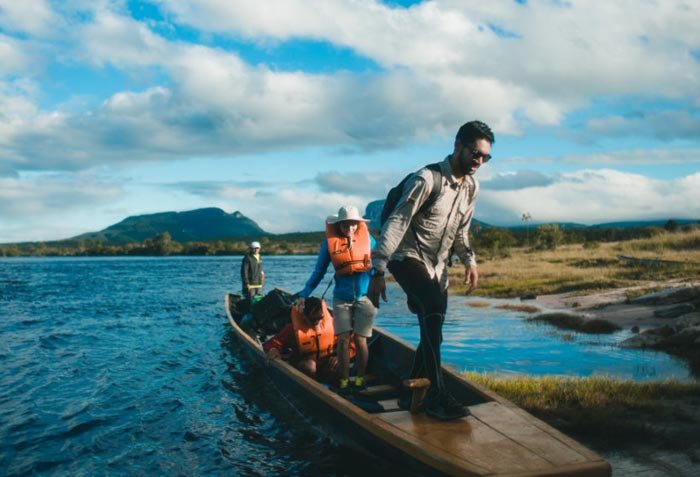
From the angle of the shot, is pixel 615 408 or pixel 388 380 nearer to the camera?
pixel 615 408

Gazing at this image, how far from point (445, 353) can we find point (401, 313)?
862 centimetres

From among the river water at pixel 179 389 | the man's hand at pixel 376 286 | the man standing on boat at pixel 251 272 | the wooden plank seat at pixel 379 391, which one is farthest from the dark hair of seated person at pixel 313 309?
the man standing on boat at pixel 251 272

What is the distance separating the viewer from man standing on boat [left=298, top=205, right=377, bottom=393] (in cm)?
684

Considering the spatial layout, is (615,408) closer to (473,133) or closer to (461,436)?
(461,436)

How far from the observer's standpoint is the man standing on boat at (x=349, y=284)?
6840 mm

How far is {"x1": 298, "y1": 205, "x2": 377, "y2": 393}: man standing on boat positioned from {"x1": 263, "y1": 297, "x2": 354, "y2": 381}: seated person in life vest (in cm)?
94

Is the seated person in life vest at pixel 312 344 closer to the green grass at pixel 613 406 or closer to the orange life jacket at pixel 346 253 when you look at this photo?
the orange life jacket at pixel 346 253

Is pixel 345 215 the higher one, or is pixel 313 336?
pixel 345 215

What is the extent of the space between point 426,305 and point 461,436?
1147 mm

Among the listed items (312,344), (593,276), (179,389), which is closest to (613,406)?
(312,344)

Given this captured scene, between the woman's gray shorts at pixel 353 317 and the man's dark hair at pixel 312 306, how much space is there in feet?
2.87

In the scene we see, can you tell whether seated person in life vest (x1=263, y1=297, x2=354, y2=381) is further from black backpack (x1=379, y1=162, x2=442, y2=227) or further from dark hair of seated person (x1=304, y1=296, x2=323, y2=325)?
black backpack (x1=379, y1=162, x2=442, y2=227)

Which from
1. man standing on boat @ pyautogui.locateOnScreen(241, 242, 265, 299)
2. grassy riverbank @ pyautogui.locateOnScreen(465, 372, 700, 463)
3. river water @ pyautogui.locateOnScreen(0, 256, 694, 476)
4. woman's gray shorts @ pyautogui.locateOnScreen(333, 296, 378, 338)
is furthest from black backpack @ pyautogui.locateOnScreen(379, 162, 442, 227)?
man standing on boat @ pyautogui.locateOnScreen(241, 242, 265, 299)

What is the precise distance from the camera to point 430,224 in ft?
17.4
